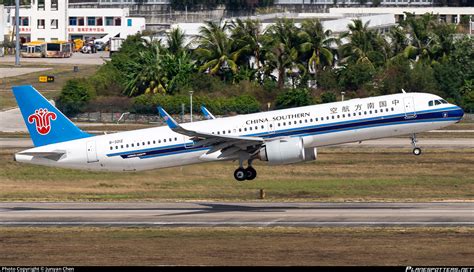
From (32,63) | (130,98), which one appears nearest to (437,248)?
(130,98)

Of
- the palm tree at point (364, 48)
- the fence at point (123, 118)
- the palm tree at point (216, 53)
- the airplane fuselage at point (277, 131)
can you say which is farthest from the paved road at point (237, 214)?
the palm tree at point (364, 48)

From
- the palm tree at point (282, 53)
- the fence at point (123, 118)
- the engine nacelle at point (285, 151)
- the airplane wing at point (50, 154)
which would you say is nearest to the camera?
the engine nacelle at point (285, 151)

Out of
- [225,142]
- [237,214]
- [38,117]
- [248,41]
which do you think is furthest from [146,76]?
[237,214]

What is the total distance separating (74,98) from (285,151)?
61612mm

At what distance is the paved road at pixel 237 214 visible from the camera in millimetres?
57719

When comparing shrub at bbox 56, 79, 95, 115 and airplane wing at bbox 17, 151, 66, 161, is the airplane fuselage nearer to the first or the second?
airplane wing at bbox 17, 151, 66, 161

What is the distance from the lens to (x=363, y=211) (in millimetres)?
61281

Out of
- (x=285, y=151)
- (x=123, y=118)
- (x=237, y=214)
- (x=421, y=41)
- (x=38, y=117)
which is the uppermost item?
(x=421, y=41)

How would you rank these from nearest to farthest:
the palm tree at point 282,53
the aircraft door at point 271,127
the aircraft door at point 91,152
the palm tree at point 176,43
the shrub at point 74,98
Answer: the aircraft door at point 271,127
the aircraft door at point 91,152
the shrub at point 74,98
the palm tree at point 282,53
the palm tree at point 176,43

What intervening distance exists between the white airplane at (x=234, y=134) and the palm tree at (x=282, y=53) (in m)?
57.5

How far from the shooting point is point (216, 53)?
127 m

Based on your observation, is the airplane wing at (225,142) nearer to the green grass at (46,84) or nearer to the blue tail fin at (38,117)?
the blue tail fin at (38,117)

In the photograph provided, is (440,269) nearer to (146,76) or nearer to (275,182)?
(275,182)

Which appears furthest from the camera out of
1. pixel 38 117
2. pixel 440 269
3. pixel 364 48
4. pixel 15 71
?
pixel 15 71
